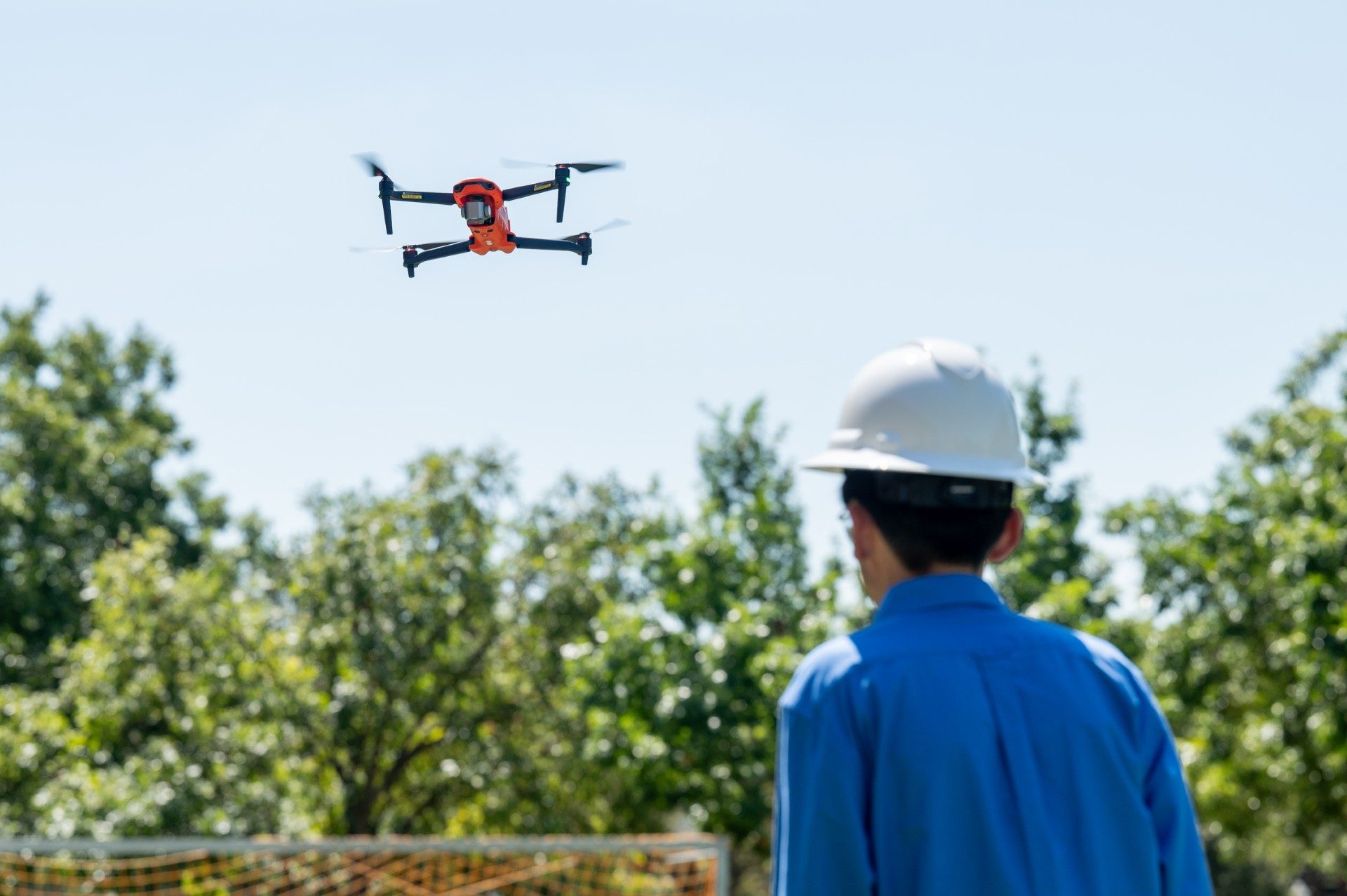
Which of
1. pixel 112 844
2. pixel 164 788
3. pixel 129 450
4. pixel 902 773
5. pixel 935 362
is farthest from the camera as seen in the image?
pixel 129 450

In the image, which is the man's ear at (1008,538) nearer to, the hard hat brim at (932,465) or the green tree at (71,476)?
the hard hat brim at (932,465)

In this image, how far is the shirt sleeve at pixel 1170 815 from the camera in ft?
6.57

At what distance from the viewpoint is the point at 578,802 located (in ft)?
53.2

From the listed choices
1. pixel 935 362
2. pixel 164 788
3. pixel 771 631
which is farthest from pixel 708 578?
pixel 935 362

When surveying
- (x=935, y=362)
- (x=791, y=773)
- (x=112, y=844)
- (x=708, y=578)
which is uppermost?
(x=935, y=362)

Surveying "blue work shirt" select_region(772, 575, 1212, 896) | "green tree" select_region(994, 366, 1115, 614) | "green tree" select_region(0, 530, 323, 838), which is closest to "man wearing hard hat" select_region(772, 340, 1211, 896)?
"blue work shirt" select_region(772, 575, 1212, 896)

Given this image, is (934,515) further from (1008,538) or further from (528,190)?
(528,190)

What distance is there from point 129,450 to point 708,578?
18.5m

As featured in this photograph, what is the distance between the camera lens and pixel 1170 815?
6.67 ft

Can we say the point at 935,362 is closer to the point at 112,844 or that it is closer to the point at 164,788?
the point at 112,844

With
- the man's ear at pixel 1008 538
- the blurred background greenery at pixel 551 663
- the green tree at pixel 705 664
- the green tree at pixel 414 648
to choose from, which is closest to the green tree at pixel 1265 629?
the blurred background greenery at pixel 551 663

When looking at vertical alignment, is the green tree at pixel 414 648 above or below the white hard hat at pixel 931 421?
below

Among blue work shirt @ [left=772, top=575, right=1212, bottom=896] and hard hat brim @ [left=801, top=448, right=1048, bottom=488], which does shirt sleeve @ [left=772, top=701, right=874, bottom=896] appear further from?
hard hat brim @ [left=801, top=448, right=1048, bottom=488]

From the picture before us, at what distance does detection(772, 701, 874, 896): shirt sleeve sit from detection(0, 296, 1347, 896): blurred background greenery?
35.7 feet
